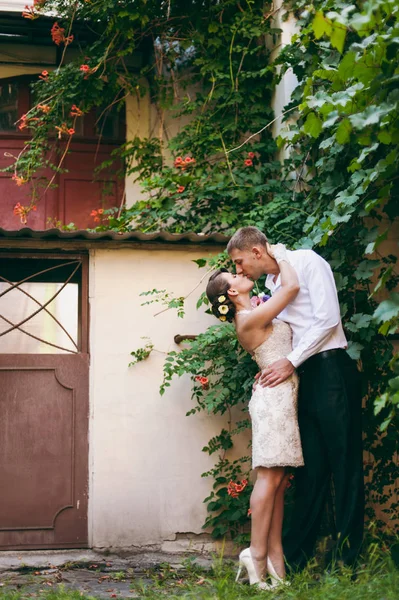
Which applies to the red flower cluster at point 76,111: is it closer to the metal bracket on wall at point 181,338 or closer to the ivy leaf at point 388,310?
the metal bracket on wall at point 181,338

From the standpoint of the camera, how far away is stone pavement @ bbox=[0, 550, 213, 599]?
515 centimetres

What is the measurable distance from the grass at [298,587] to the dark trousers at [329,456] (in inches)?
6.5

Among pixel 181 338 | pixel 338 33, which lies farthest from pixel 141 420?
pixel 338 33

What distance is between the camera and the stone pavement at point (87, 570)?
5152 mm

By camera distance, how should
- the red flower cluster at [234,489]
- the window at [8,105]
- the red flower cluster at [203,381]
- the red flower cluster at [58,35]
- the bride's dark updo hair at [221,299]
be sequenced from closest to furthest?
the bride's dark updo hair at [221,299] → the red flower cluster at [234,489] → the red flower cluster at [203,381] → the red flower cluster at [58,35] → the window at [8,105]

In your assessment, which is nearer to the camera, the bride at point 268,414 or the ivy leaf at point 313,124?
the ivy leaf at point 313,124

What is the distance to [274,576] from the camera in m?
4.82

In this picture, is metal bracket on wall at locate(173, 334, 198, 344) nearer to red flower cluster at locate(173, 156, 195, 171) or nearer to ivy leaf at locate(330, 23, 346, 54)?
red flower cluster at locate(173, 156, 195, 171)

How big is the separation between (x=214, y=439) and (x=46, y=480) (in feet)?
4.61

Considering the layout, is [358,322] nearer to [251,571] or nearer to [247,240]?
[247,240]

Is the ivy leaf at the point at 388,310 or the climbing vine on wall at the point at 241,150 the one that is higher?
the climbing vine on wall at the point at 241,150

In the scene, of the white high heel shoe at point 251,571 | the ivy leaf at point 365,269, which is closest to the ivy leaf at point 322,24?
the ivy leaf at point 365,269

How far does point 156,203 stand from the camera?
759cm

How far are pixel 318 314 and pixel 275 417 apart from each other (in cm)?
69
